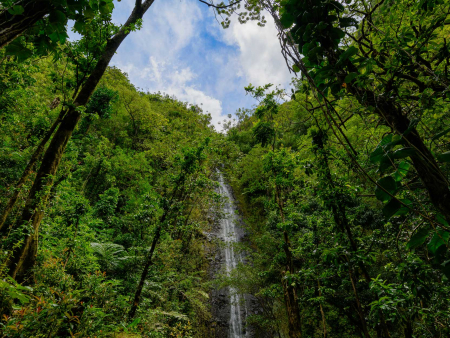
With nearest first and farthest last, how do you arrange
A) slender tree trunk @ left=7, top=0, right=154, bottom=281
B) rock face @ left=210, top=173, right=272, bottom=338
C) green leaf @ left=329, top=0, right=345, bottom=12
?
green leaf @ left=329, top=0, right=345, bottom=12
slender tree trunk @ left=7, top=0, right=154, bottom=281
rock face @ left=210, top=173, right=272, bottom=338

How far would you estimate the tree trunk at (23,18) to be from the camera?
947 mm

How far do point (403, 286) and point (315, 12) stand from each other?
2890mm

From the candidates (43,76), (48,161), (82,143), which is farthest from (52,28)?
(43,76)

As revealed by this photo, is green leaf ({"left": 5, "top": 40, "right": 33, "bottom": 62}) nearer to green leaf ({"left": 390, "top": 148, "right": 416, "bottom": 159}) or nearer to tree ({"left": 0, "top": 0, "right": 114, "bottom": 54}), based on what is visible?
tree ({"left": 0, "top": 0, "right": 114, "bottom": 54})

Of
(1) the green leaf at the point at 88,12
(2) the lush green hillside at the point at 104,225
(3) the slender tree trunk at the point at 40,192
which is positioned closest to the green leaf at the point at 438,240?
→ (2) the lush green hillside at the point at 104,225

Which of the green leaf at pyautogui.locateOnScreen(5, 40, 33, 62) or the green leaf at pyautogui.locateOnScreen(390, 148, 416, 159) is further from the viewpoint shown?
the green leaf at pyautogui.locateOnScreen(5, 40, 33, 62)

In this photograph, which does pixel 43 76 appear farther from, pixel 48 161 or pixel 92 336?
pixel 92 336

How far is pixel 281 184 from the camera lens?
604 centimetres

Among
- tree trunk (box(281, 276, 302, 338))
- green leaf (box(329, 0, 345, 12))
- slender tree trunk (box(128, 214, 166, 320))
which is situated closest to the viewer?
green leaf (box(329, 0, 345, 12))

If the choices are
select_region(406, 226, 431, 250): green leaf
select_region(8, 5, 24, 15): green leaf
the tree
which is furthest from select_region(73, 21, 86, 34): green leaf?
select_region(406, 226, 431, 250): green leaf

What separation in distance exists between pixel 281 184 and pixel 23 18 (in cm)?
583

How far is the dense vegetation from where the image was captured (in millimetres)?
976

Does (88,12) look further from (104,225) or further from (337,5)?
(104,225)

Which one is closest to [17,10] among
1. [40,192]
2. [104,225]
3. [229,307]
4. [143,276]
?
[40,192]
